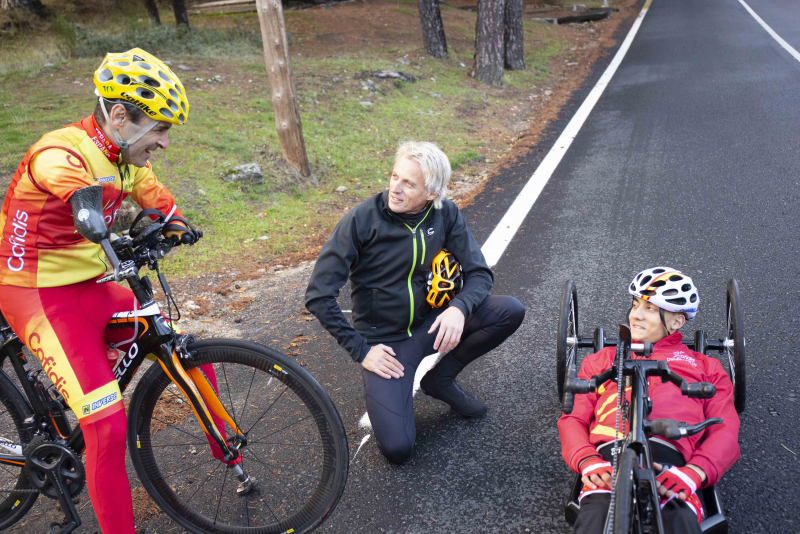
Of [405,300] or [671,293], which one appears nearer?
[671,293]

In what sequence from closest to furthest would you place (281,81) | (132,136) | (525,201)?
(132,136) < (525,201) < (281,81)

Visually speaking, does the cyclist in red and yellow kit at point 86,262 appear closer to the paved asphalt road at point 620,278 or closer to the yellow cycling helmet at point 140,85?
the yellow cycling helmet at point 140,85

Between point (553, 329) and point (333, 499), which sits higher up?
point (333, 499)

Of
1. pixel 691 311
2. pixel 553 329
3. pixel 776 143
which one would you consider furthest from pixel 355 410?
pixel 776 143

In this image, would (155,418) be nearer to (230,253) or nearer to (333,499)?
(333,499)

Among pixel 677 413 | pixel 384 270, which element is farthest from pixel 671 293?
pixel 384 270

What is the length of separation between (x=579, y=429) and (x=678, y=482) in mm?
477

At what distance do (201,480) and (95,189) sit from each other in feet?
5.50

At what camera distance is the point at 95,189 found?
2.39 metres

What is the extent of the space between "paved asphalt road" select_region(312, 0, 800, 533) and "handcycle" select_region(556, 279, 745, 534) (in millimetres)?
288

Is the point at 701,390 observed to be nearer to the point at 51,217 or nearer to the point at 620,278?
the point at 51,217

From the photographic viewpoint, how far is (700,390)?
7.68ft

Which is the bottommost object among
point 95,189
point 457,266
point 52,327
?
point 457,266

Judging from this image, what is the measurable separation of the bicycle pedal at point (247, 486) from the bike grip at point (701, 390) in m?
2.06
